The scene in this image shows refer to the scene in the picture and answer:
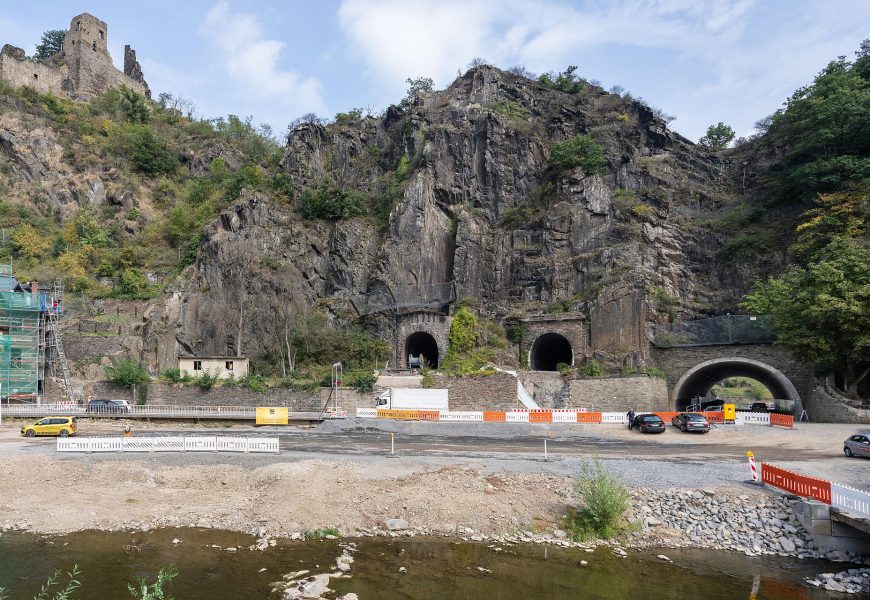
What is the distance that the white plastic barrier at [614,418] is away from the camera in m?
34.5

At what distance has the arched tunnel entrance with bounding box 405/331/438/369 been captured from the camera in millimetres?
Answer: 50438

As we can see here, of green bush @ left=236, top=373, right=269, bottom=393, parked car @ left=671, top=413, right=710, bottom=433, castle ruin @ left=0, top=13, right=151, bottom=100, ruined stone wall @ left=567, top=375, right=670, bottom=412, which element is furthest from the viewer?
castle ruin @ left=0, top=13, right=151, bottom=100

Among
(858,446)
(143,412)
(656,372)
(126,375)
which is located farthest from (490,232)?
(858,446)

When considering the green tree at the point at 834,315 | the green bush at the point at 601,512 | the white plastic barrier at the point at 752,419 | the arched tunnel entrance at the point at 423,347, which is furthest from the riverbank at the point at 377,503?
the arched tunnel entrance at the point at 423,347

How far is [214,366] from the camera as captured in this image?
4475cm

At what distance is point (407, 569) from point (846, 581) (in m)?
11.3

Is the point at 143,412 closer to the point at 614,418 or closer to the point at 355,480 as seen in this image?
the point at 355,480

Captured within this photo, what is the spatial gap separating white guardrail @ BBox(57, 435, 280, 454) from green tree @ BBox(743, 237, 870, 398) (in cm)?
3270

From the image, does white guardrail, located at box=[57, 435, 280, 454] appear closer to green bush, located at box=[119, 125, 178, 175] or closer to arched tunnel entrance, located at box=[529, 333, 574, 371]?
arched tunnel entrance, located at box=[529, 333, 574, 371]

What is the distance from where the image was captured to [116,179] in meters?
67.2

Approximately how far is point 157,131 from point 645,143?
67.4m

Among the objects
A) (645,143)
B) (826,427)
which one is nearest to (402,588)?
(826,427)

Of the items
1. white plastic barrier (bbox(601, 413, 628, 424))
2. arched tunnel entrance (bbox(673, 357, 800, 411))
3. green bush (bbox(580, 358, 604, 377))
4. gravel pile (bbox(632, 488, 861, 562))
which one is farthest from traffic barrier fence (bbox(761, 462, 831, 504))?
arched tunnel entrance (bbox(673, 357, 800, 411))

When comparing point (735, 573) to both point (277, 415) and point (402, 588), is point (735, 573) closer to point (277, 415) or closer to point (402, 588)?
point (402, 588)
